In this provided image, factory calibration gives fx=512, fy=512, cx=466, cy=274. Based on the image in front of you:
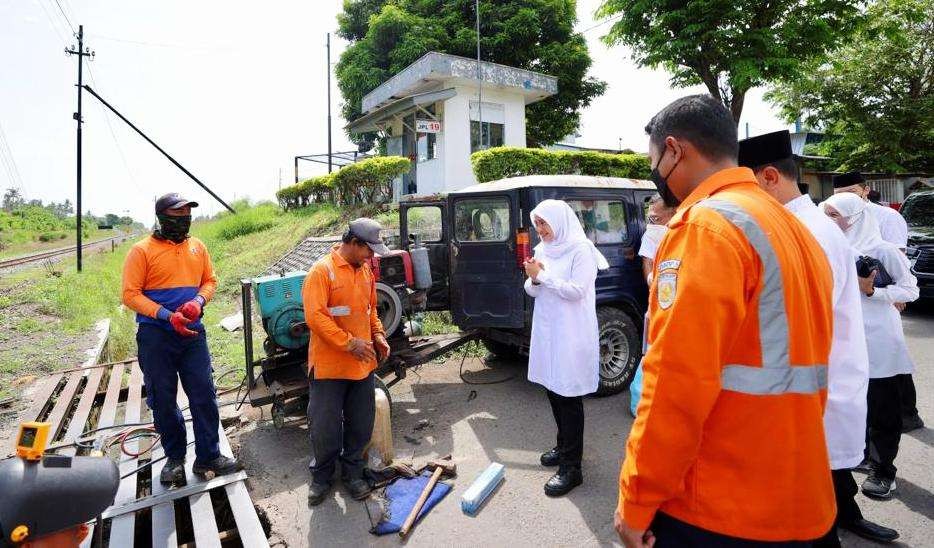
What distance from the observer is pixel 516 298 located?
16.0 ft

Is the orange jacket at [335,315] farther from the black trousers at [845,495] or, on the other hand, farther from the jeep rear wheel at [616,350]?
the black trousers at [845,495]

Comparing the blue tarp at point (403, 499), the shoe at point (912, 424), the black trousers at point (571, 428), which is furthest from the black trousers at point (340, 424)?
the shoe at point (912, 424)

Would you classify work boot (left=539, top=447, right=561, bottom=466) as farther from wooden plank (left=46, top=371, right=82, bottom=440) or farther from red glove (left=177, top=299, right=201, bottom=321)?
wooden plank (left=46, top=371, right=82, bottom=440)

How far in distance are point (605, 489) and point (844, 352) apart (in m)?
1.78

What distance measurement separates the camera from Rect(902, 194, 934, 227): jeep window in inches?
332

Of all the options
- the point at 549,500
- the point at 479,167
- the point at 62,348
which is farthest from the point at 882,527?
the point at 479,167

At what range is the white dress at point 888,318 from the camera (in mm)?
3082

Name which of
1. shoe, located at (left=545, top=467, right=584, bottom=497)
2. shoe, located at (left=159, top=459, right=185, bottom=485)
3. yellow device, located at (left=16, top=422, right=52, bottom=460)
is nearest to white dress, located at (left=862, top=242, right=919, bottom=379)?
shoe, located at (left=545, top=467, right=584, bottom=497)

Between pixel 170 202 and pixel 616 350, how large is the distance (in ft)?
13.4

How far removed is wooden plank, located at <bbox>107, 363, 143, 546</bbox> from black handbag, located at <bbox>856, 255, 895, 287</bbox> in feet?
14.3

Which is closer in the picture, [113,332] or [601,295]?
[601,295]

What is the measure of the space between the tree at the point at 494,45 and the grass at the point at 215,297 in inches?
252

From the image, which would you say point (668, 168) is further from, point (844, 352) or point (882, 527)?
point (882, 527)

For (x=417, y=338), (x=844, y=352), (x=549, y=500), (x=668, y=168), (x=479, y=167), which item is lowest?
(x=549, y=500)
